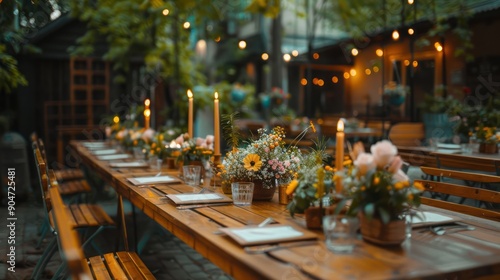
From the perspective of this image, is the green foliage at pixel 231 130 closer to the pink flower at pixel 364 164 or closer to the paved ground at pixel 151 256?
the paved ground at pixel 151 256

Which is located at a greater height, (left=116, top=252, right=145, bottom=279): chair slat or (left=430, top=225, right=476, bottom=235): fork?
(left=430, top=225, right=476, bottom=235): fork

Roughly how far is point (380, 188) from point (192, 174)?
77.2 inches

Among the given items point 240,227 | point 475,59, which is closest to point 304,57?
point 475,59

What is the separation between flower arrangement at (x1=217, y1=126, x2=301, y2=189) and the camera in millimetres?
3312

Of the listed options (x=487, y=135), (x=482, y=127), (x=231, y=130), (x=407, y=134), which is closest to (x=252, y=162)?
(x=231, y=130)

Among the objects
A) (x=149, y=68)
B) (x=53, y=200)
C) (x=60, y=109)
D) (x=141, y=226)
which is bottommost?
→ (x=141, y=226)

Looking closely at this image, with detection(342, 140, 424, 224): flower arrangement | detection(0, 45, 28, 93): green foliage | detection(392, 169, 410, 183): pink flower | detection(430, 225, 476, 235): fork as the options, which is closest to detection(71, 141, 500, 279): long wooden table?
detection(430, 225, 476, 235): fork

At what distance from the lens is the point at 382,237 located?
7.59 ft

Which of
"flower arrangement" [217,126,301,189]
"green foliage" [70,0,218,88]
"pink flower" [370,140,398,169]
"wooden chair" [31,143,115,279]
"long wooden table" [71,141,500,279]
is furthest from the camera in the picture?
"green foliage" [70,0,218,88]

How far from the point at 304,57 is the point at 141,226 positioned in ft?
40.6

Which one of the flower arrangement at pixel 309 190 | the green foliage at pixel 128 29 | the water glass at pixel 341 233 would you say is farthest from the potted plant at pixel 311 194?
the green foliage at pixel 128 29

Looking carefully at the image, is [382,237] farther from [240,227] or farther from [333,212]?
[240,227]

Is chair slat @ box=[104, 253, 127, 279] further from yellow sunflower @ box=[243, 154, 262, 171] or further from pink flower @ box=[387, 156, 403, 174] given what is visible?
pink flower @ box=[387, 156, 403, 174]

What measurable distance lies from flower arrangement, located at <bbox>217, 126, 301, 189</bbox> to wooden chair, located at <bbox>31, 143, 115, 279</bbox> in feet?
3.68
